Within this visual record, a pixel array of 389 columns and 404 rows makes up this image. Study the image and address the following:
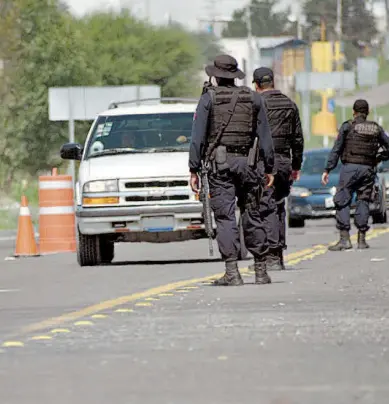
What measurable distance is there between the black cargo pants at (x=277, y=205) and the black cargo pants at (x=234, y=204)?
979 millimetres

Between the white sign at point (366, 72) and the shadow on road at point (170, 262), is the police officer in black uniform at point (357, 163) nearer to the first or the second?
the shadow on road at point (170, 262)

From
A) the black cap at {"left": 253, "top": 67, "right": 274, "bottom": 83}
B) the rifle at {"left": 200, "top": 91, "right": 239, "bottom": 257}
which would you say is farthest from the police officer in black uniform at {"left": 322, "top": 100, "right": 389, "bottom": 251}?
the rifle at {"left": 200, "top": 91, "right": 239, "bottom": 257}

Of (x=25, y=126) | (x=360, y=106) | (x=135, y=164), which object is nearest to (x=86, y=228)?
(x=135, y=164)

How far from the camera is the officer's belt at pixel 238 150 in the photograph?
15.6m

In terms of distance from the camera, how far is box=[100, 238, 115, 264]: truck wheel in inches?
823

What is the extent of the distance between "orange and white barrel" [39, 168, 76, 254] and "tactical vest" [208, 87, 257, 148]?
29.7ft

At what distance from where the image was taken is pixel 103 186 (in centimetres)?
2017

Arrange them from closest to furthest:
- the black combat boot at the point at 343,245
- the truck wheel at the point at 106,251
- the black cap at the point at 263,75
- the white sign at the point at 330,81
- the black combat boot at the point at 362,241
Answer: the black cap at the point at 263,75
the truck wheel at the point at 106,251
the black combat boot at the point at 343,245
the black combat boot at the point at 362,241
the white sign at the point at 330,81

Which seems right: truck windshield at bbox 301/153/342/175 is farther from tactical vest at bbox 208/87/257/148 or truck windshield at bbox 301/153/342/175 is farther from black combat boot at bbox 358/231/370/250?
tactical vest at bbox 208/87/257/148

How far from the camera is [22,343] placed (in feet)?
34.8

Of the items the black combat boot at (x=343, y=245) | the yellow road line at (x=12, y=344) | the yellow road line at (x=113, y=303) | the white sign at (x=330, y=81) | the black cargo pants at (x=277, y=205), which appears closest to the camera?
the yellow road line at (x=12, y=344)

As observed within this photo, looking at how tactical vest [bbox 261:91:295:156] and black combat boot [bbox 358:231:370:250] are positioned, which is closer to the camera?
tactical vest [bbox 261:91:295:156]

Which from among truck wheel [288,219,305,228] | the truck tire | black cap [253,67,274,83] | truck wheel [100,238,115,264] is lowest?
truck wheel [288,219,305,228]

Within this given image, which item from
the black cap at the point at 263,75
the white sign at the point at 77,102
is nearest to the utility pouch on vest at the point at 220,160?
the black cap at the point at 263,75
